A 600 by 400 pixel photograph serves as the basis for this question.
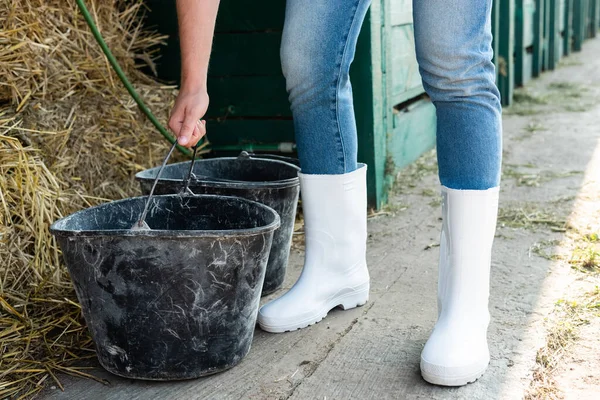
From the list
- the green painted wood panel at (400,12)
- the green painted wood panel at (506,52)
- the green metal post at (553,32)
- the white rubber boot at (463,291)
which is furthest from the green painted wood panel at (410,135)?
the green metal post at (553,32)

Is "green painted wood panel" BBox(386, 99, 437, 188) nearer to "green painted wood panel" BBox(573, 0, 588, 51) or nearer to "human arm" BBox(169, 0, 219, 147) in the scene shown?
"human arm" BBox(169, 0, 219, 147)

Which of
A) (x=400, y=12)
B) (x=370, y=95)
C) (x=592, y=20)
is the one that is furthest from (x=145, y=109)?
(x=592, y=20)

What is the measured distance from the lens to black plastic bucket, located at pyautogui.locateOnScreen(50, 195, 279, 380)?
1332mm

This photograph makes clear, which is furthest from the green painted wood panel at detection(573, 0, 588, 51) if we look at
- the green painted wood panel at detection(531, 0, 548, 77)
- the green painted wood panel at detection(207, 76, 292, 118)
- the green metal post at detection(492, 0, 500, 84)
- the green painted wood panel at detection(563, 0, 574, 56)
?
the green painted wood panel at detection(207, 76, 292, 118)

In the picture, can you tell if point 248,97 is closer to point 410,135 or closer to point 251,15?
point 251,15

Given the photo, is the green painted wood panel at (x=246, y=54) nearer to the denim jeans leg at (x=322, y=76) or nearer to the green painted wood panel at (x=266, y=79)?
the green painted wood panel at (x=266, y=79)

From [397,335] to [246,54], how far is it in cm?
133

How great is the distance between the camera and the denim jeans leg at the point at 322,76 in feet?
4.99

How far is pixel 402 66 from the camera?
302cm

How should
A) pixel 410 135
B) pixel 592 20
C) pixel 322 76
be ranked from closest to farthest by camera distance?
pixel 322 76
pixel 410 135
pixel 592 20

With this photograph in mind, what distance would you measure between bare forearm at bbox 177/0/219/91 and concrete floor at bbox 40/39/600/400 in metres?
0.58

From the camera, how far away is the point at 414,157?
3.36m

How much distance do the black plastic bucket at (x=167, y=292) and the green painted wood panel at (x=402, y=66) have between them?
1.53 meters

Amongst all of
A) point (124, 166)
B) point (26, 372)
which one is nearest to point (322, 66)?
point (26, 372)
